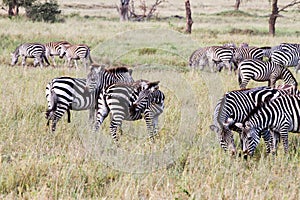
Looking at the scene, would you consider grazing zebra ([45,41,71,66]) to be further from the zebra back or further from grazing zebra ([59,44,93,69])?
the zebra back

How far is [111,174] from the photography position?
212 inches

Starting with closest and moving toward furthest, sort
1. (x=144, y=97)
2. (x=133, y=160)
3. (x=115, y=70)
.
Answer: (x=133, y=160)
(x=144, y=97)
(x=115, y=70)

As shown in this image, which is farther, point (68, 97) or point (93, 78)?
point (93, 78)

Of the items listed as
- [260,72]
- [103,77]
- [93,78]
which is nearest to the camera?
[93,78]

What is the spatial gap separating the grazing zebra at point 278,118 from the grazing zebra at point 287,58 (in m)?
7.96

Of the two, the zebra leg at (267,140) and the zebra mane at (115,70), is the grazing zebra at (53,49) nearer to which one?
the zebra mane at (115,70)

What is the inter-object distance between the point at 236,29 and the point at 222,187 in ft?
73.7

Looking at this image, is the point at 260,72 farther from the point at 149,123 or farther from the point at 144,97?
the point at 144,97

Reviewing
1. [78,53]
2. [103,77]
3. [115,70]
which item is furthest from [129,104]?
[78,53]

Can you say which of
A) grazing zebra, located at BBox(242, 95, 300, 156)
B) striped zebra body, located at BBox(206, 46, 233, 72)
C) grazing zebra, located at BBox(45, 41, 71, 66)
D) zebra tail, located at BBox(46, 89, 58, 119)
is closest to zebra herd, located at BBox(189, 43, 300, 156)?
grazing zebra, located at BBox(242, 95, 300, 156)

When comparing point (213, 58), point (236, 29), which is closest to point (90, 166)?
point (213, 58)

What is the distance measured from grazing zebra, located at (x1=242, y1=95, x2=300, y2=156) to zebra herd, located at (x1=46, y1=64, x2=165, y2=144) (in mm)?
1345

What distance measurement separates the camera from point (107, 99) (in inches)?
266

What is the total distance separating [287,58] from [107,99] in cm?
885
